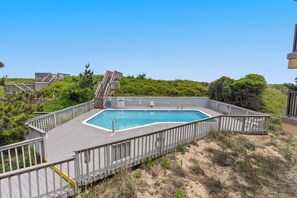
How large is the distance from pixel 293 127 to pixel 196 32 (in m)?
11.4

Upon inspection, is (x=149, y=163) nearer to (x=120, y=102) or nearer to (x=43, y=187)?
(x=43, y=187)

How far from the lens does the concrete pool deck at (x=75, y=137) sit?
17.5ft

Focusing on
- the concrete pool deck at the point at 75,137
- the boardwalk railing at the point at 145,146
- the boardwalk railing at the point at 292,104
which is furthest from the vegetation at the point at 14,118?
the boardwalk railing at the point at 292,104

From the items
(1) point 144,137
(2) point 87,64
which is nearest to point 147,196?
(1) point 144,137

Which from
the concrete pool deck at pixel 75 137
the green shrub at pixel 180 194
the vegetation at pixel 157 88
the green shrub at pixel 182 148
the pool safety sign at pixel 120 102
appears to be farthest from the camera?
the vegetation at pixel 157 88

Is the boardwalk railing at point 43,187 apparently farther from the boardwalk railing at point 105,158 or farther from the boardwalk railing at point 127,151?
the boardwalk railing at point 127,151

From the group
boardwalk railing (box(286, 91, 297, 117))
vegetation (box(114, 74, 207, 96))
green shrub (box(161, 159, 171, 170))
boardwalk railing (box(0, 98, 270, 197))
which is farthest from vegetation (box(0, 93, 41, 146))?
vegetation (box(114, 74, 207, 96))

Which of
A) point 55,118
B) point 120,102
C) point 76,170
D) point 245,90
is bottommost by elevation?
point 76,170

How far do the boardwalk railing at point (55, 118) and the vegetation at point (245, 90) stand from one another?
38.8 ft

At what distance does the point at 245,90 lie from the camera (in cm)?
1288

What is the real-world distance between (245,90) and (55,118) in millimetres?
13391

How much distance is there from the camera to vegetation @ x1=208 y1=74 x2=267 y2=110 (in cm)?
1273

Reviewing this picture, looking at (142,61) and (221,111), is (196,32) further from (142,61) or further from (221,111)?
(142,61)

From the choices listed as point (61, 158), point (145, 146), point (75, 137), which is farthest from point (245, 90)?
point (61, 158)
